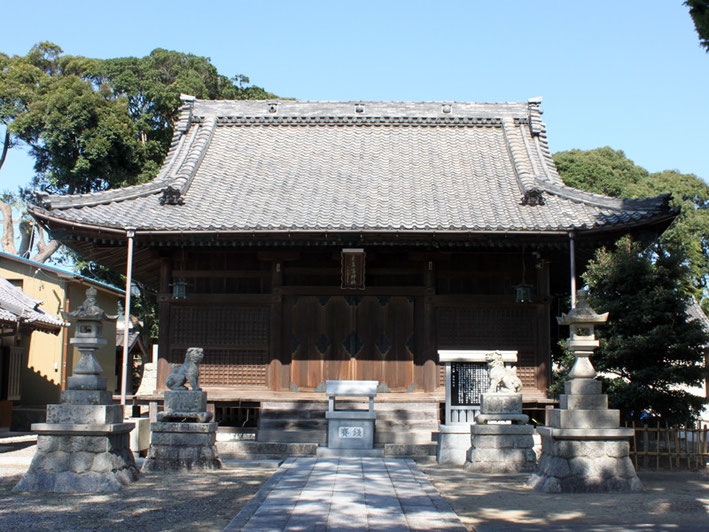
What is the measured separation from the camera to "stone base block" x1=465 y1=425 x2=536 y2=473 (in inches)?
459

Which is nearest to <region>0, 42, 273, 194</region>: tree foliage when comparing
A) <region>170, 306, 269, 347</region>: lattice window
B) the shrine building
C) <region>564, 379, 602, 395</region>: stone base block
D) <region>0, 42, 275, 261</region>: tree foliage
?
<region>0, 42, 275, 261</region>: tree foliage

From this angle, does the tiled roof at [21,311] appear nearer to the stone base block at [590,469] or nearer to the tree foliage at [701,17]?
the stone base block at [590,469]

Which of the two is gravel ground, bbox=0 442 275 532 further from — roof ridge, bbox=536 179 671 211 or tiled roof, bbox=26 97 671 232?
roof ridge, bbox=536 179 671 211

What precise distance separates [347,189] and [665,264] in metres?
7.41

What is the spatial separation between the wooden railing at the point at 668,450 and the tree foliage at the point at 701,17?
23.0 ft

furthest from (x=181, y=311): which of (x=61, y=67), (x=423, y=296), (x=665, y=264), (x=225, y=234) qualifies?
(x=61, y=67)

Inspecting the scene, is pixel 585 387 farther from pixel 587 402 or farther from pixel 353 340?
pixel 353 340

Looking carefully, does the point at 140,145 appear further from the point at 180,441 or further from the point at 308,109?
the point at 180,441

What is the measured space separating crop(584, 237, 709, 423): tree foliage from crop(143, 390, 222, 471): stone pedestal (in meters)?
7.18

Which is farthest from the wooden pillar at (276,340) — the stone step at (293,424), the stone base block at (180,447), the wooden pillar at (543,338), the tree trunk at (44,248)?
the tree trunk at (44,248)

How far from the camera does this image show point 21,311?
17875 millimetres

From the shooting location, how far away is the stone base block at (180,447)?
11.4m

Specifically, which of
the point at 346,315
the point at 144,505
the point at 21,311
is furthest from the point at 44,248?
the point at 144,505

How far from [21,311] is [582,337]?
14.0 metres
